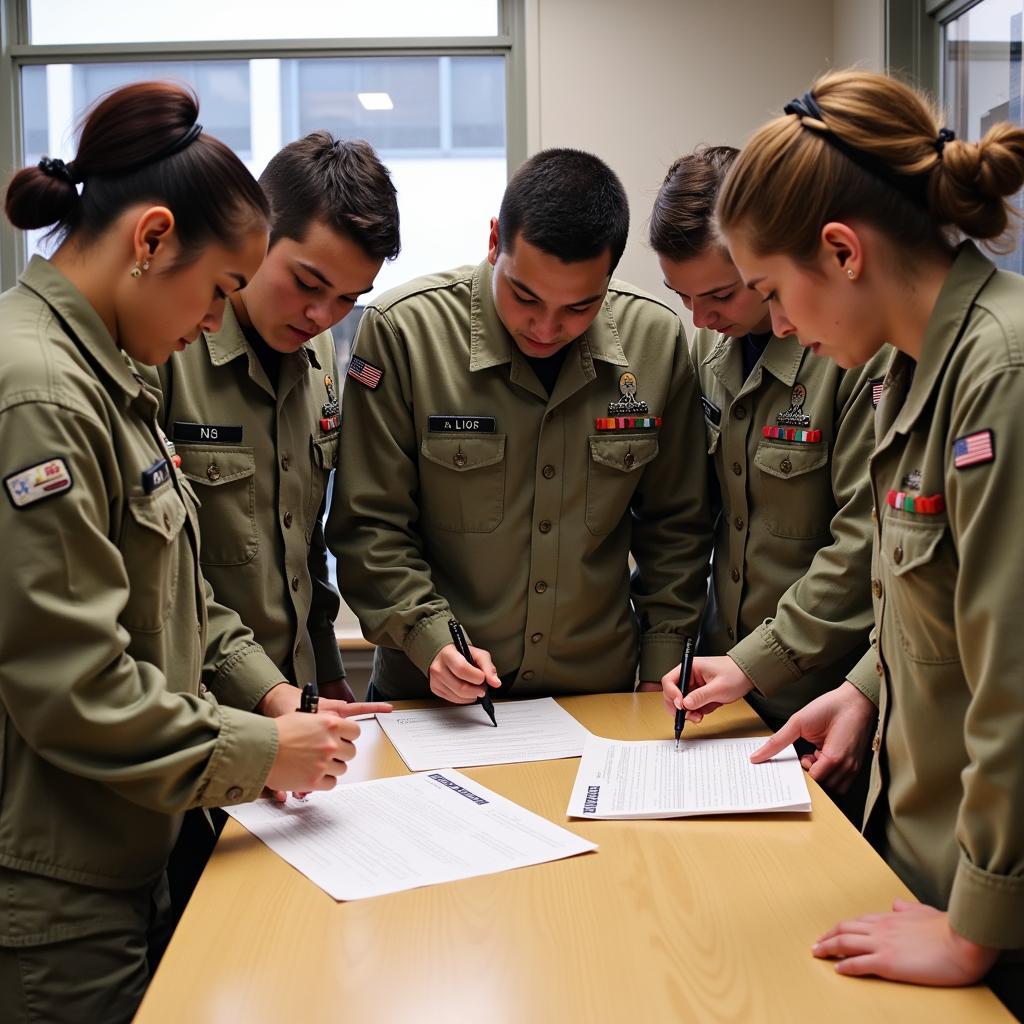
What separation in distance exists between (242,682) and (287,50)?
2.56 m

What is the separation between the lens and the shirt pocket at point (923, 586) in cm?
103

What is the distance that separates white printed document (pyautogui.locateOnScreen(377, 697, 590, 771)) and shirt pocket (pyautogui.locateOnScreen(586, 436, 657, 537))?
33 cm

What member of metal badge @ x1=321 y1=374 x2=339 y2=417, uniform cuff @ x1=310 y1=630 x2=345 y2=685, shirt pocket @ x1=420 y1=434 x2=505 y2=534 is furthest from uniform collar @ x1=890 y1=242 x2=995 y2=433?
uniform cuff @ x1=310 y1=630 x2=345 y2=685

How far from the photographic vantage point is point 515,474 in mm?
1841

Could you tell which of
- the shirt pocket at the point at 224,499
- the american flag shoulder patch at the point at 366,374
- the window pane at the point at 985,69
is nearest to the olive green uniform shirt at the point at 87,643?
the shirt pocket at the point at 224,499

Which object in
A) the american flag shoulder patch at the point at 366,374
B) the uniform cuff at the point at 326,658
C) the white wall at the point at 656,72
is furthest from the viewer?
the white wall at the point at 656,72

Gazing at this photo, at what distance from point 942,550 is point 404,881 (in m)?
0.66

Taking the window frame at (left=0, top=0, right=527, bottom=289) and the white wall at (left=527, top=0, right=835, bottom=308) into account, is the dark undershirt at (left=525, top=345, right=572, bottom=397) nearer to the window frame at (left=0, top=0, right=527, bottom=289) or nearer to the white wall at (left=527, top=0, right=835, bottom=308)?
the white wall at (left=527, top=0, right=835, bottom=308)

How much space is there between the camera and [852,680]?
4.99 feet

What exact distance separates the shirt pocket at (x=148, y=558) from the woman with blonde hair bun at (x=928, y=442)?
2.34ft

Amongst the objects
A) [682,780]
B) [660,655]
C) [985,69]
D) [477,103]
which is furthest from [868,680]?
[477,103]

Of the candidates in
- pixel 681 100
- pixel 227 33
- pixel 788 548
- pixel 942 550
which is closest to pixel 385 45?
pixel 227 33

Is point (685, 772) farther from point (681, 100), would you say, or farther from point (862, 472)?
point (681, 100)

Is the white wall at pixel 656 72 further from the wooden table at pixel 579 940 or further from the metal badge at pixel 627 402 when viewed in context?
the wooden table at pixel 579 940
